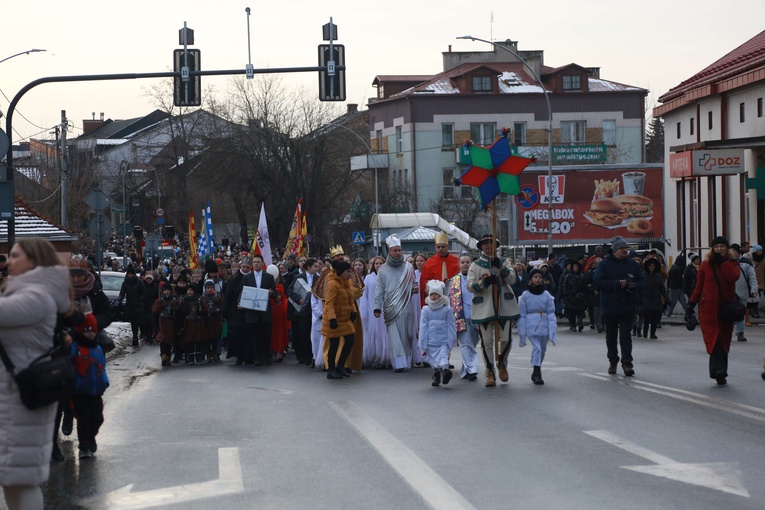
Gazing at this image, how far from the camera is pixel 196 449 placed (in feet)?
34.6

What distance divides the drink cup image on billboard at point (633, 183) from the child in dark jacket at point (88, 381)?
36.3m

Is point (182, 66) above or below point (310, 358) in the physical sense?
above

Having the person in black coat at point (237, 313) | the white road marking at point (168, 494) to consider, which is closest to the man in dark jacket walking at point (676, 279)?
the person in black coat at point (237, 313)

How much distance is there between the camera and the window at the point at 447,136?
8456cm

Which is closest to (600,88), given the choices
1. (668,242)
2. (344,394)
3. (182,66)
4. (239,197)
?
(239,197)

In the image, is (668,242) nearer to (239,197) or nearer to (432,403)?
(239,197)

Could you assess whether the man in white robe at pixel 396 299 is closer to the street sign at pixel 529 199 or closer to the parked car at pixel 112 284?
the parked car at pixel 112 284

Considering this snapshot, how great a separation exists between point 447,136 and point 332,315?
67716mm

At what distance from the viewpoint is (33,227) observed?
39656 mm

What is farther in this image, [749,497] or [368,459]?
[368,459]

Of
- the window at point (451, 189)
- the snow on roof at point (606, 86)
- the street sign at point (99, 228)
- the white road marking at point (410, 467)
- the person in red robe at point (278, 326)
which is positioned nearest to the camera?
the white road marking at point (410, 467)

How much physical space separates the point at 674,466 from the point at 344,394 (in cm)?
658

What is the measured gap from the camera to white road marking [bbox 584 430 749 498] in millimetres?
8242

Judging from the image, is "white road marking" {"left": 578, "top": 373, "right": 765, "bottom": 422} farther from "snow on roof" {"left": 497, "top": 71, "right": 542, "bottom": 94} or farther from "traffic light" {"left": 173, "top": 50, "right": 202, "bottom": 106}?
"snow on roof" {"left": 497, "top": 71, "right": 542, "bottom": 94}
